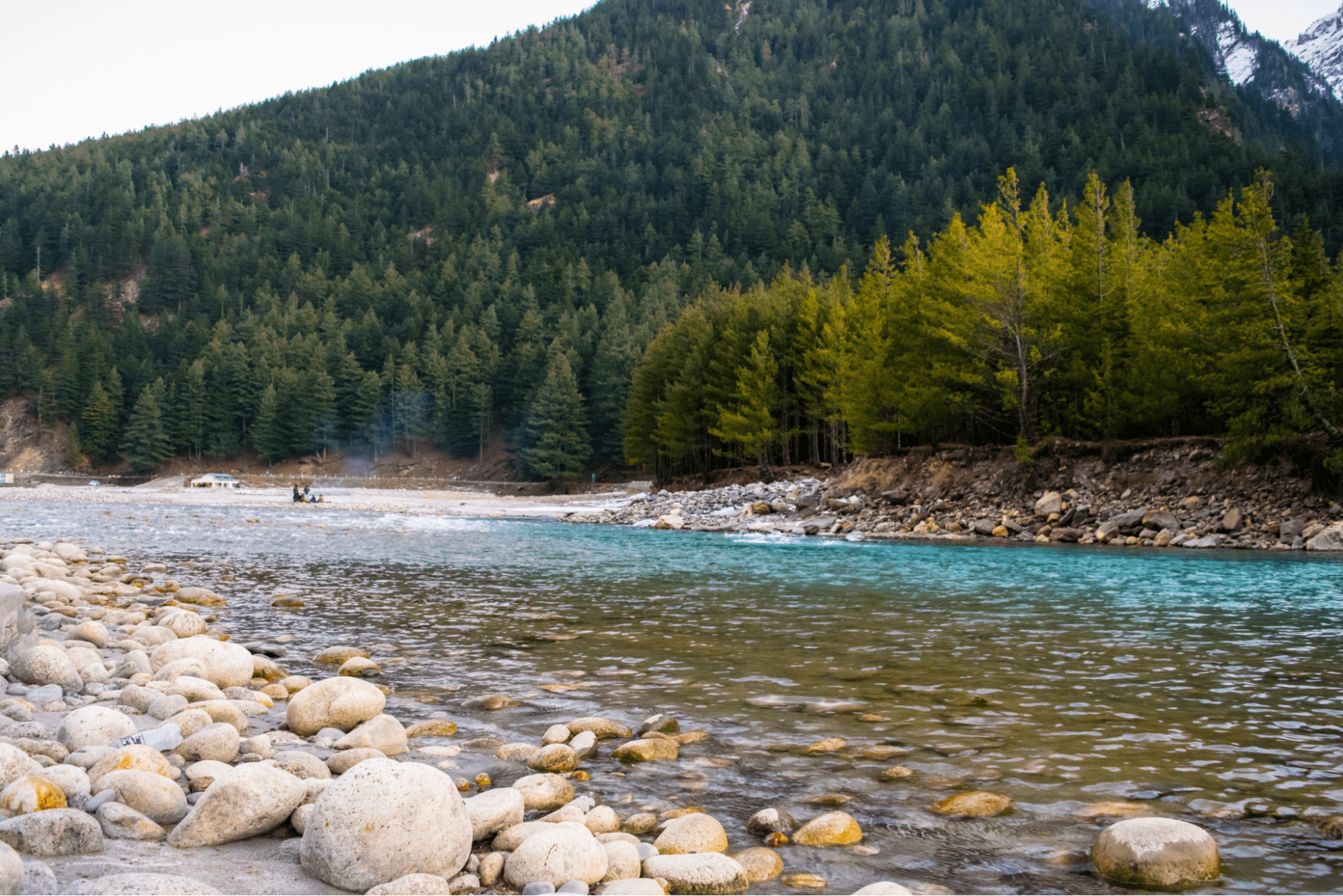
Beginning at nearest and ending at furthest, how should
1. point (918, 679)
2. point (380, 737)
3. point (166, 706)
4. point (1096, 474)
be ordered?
1. point (380, 737)
2. point (166, 706)
3. point (918, 679)
4. point (1096, 474)

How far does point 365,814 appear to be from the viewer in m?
4.06

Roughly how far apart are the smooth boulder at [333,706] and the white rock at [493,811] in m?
2.74

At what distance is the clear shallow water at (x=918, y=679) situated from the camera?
497 centimetres

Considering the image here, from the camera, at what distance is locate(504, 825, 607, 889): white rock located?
4.02 meters

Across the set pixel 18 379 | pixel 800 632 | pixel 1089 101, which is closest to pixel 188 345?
pixel 18 379

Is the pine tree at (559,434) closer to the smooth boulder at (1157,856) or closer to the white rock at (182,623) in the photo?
the white rock at (182,623)

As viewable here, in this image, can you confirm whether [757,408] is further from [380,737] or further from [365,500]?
[380,737]

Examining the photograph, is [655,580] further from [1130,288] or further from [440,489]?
[440,489]

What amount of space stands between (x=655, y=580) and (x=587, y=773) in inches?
476

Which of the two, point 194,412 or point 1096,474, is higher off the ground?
point 194,412

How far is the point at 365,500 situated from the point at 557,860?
6562 cm

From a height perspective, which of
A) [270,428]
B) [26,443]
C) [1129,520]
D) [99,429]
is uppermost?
[99,429]

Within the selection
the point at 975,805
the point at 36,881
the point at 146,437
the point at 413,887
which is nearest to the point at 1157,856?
the point at 975,805

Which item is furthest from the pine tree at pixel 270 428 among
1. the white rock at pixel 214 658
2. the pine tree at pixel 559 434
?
the white rock at pixel 214 658
